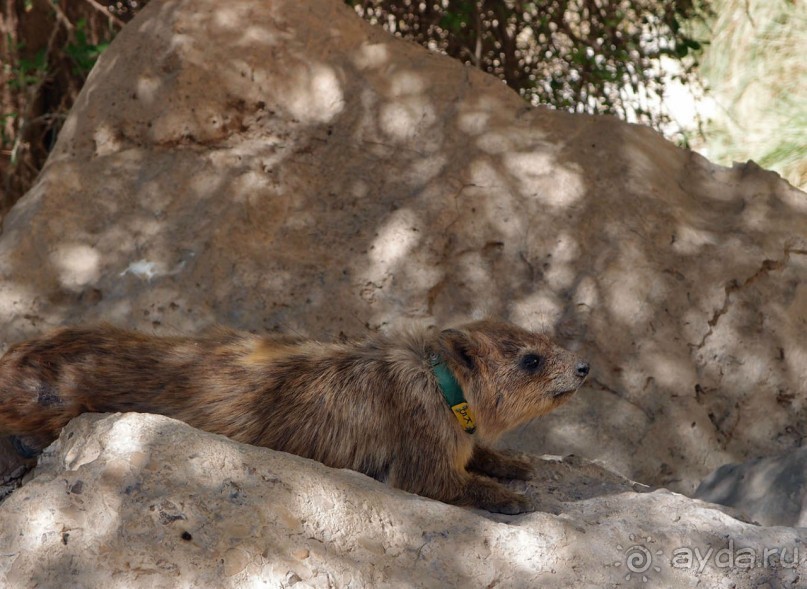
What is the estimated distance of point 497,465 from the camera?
4.30m

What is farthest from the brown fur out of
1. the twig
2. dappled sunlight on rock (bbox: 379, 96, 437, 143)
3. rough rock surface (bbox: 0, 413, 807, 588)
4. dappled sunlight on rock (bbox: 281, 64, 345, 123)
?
the twig

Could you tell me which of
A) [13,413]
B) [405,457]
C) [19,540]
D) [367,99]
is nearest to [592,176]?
[367,99]

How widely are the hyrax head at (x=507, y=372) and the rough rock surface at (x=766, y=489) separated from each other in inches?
36.5

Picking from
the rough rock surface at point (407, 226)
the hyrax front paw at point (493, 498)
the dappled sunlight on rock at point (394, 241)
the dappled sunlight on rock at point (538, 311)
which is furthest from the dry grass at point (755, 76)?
the hyrax front paw at point (493, 498)

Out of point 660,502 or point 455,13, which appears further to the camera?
point 455,13

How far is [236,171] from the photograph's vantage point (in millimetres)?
5648

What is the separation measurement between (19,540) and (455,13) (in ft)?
18.9

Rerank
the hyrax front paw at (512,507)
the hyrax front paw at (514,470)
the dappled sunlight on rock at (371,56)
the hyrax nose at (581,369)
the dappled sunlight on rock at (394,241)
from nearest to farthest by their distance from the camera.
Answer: the hyrax front paw at (512,507), the hyrax nose at (581,369), the hyrax front paw at (514,470), the dappled sunlight on rock at (394,241), the dappled sunlight on rock at (371,56)

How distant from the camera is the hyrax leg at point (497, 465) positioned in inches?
169

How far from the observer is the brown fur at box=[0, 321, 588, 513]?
3.82 m

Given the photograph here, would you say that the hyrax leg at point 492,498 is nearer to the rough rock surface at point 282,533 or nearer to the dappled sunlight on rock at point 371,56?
the rough rock surface at point 282,533

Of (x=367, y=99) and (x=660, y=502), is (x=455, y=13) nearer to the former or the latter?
(x=367, y=99)

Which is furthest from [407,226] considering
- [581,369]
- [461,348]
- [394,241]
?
[581,369]

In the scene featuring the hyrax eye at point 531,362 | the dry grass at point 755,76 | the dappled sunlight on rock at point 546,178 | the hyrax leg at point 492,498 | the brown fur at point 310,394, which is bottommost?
the dry grass at point 755,76
